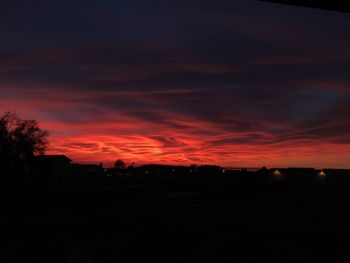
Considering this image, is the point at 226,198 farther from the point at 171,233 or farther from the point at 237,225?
the point at 171,233

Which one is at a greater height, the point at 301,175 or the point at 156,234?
the point at 301,175

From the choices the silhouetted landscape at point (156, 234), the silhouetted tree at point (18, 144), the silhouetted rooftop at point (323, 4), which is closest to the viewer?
the silhouetted rooftop at point (323, 4)

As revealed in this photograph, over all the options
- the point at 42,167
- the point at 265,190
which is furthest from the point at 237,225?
the point at 42,167

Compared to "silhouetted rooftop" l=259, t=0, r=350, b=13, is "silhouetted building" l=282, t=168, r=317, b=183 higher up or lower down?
higher up

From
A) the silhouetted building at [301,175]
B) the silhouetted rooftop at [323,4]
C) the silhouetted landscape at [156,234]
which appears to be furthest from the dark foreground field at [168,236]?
the silhouetted building at [301,175]

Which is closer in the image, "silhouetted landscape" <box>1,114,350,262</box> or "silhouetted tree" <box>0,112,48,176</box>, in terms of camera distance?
"silhouetted landscape" <box>1,114,350,262</box>

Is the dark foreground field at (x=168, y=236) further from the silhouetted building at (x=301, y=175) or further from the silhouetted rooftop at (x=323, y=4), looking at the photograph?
the silhouetted building at (x=301, y=175)

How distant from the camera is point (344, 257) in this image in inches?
508

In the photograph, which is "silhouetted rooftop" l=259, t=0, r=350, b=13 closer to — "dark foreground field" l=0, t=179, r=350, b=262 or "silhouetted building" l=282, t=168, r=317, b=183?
"dark foreground field" l=0, t=179, r=350, b=262

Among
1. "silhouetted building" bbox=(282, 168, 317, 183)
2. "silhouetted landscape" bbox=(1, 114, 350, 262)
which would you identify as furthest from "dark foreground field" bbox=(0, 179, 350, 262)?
"silhouetted building" bbox=(282, 168, 317, 183)

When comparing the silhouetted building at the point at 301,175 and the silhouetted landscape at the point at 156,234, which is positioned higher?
the silhouetted building at the point at 301,175

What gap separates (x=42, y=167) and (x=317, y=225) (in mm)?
53341

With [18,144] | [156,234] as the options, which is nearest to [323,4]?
[156,234]

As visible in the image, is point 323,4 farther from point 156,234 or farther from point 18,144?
point 18,144
